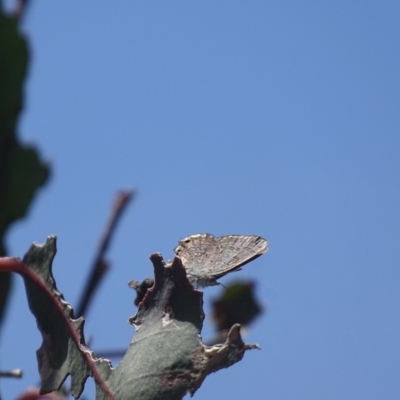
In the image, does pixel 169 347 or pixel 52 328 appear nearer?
pixel 169 347

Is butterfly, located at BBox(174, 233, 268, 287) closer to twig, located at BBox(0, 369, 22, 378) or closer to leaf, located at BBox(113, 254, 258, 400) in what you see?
leaf, located at BBox(113, 254, 258, 400)

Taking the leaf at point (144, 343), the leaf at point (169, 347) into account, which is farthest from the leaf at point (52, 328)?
the leaf at point (169, 347)

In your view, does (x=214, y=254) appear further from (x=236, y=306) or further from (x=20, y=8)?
(x=236, y=306)

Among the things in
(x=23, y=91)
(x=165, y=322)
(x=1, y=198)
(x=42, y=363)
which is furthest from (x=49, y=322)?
(x=23, y=91)

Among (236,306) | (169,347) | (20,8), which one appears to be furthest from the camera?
(236,306)

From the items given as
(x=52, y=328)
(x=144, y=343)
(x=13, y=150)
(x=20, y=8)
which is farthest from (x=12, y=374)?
(x=20, y=8)

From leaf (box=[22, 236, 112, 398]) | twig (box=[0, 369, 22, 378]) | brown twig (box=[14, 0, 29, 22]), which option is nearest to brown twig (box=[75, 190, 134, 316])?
leaf (box=[22, 236, 112, 398])
